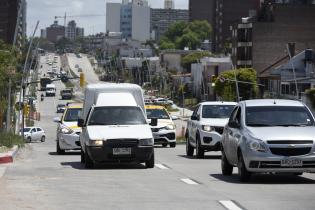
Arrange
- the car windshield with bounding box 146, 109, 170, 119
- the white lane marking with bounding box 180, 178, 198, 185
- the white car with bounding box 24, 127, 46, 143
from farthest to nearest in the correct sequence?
the white car with bounding box 24, 127, 46, 143
the car windshield with bounding box 146, 109, 170, 119
the white lane marking with bounding box 180, 178, 198, 185

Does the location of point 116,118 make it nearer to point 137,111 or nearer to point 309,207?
point 137,111

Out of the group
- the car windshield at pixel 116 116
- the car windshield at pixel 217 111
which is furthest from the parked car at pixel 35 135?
the car windshield at pixel 116 116

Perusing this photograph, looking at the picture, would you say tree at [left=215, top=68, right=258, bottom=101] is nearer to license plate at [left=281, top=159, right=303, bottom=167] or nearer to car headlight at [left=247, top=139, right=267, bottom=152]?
car headlight at [left=247, top=139, right=267, bottom=152]

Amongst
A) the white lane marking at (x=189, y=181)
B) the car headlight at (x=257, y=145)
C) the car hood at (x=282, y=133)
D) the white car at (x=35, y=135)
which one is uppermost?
the car hood at (x=282, y=133)

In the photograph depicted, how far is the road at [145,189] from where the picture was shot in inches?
623

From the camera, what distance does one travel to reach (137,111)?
2622cm

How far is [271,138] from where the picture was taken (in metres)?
19.5

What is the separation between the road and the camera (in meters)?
15.8

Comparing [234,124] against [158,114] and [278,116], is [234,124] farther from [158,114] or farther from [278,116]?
[158,114]

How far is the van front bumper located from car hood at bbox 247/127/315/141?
4616 mm

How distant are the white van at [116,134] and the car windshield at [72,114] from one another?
7.44 m

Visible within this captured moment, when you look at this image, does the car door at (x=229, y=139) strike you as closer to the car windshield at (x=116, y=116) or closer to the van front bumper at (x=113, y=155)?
the van front bumper at (x=113, y=155)

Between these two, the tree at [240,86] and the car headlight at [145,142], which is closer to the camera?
the car headlight at [145,142]

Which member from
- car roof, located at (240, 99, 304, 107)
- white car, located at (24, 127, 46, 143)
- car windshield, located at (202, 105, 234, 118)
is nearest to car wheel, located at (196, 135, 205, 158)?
car windshield, located at (202, 105, 234, 118)
